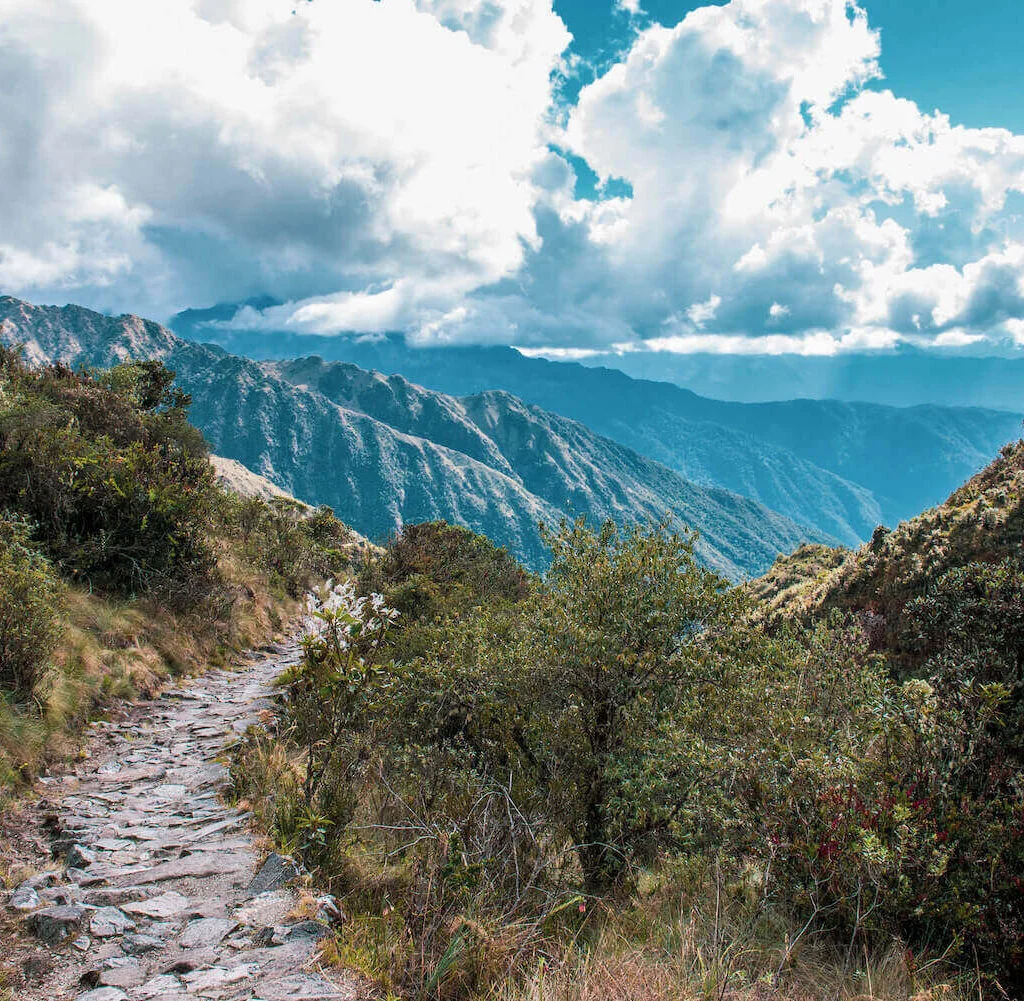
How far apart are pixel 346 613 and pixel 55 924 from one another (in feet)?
12.2

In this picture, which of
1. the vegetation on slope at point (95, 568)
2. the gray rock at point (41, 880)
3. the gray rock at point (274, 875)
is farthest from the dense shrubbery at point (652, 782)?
the vegetation on slope at point (95, 568)

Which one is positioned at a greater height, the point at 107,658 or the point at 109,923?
the point at 107,658

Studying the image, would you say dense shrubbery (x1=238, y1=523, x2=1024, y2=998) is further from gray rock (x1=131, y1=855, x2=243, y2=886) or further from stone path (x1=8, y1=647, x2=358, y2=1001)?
gray rock (x1=131, y1=855, x2=243, y2=886)

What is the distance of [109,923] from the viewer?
5.02 meters

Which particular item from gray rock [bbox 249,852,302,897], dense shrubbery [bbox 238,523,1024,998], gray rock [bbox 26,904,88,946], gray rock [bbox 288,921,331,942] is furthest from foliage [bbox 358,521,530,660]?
Result: gray rock [bbox 26,904,88,946]

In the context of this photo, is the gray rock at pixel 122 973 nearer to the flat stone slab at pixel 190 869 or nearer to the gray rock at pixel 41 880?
the flat stone slab at pixel 190 869

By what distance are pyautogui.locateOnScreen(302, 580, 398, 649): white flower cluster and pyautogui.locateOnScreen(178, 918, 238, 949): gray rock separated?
3080 mm

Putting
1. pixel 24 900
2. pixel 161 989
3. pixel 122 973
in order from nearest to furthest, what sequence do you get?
pixel 161 989, pixel 122 973, pixel 24 900

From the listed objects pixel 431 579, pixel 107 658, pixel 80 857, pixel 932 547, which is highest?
pixel 932 547

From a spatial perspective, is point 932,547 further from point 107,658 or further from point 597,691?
point 107,658

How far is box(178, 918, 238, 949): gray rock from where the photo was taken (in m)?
4.74

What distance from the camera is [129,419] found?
69.4 feet

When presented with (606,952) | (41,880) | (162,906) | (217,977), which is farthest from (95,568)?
(606,952)

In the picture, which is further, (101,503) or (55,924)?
(101,503)
